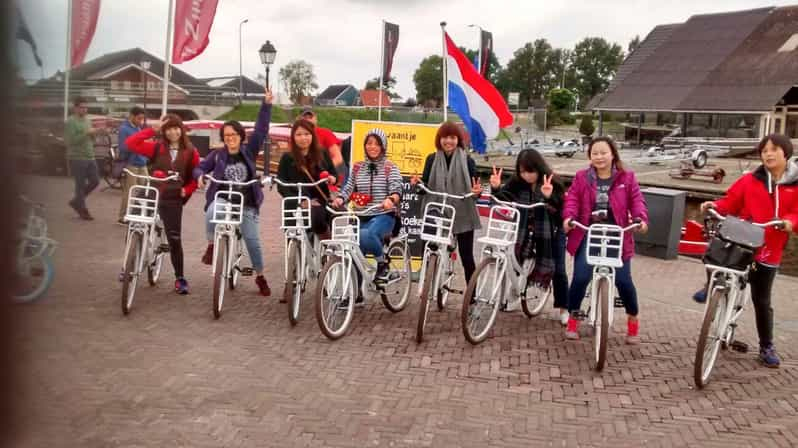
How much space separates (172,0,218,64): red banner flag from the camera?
1061 cm

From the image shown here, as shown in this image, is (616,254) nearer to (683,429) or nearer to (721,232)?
(721,232)

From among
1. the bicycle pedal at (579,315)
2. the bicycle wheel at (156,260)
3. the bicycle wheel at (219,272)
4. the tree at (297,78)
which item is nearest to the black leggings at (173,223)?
the bicycle wheel at (156,260)

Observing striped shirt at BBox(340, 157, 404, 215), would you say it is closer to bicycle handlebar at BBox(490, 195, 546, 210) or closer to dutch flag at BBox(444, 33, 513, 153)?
bicycle handlebar at BBox(490, 195, 546, 210)

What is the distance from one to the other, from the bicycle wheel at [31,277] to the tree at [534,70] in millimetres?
100736

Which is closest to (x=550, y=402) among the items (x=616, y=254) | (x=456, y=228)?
(x=616, y=254)

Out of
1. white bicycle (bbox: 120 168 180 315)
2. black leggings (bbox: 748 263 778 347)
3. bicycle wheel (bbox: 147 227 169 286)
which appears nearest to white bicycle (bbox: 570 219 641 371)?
black leggings (bbox: 748 263 778 347)

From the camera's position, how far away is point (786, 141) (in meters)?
4.82

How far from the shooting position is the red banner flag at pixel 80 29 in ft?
6.53

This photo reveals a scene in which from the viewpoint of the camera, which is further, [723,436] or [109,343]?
[109,343]

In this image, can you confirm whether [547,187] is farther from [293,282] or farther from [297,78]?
[297,78]

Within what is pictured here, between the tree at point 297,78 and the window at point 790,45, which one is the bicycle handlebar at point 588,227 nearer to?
the window at point 790,45

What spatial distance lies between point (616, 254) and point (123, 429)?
3.36 metres

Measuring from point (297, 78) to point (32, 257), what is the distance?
278 ft

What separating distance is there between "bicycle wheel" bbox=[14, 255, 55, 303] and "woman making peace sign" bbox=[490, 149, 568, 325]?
407 centimetres
